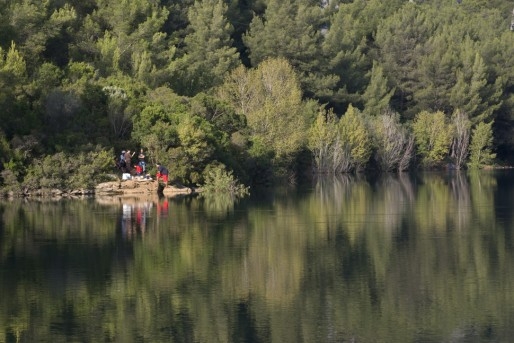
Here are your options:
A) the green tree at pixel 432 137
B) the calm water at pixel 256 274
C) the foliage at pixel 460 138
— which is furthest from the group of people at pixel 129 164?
the foliage at pixel 460 138

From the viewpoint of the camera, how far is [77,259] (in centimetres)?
2369

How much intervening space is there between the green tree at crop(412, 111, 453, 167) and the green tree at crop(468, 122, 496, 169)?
11.1 ft

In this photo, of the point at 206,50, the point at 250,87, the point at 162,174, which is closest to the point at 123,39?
the point at 250,87

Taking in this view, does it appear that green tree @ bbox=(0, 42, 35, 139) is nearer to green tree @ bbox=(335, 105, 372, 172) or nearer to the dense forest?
the dense forest

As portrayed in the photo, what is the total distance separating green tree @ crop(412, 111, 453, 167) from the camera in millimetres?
84750

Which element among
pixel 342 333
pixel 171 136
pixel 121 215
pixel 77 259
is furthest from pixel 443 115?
pixel 342 333

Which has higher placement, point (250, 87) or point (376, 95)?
point (376, 95)

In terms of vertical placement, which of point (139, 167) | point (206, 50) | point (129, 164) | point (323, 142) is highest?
point (206, 50)

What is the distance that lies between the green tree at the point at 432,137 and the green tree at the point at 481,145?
133 inches

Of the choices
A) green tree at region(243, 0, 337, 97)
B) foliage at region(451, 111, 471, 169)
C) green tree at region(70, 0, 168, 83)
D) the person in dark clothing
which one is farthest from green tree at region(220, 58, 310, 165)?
foliage at region(451, 111, 471, 169)

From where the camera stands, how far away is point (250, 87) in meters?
65.9

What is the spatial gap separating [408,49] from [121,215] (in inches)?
2480

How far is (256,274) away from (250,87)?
45153 millimetres

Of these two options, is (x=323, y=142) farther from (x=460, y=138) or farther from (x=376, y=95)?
(x=460, y=138)
